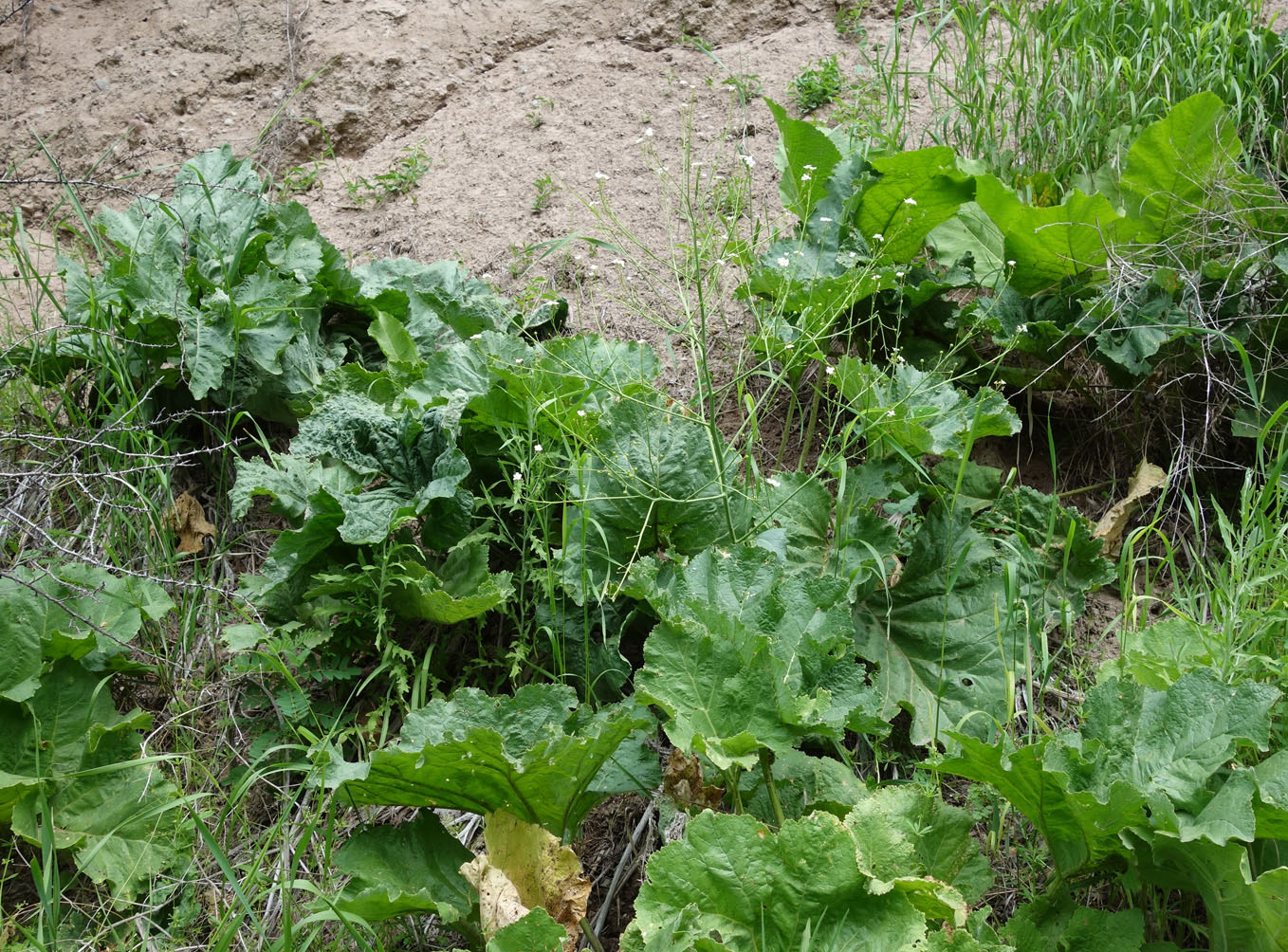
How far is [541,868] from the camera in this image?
2.01 m

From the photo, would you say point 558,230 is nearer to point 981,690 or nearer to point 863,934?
point 981,690

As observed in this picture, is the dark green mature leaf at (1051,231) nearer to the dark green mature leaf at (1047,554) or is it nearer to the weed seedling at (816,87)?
the dark green mature leaf at (1047,554)

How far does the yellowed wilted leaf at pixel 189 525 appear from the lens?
2.90m

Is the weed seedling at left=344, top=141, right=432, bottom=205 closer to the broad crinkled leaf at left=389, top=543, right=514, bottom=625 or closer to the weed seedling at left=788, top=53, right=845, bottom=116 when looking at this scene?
the weed seedling at left=788, top=53, right=845, bottom=116

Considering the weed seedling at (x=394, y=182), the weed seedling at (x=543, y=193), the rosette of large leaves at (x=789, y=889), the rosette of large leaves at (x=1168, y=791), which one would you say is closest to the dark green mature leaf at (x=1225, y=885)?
the rosette of large leaves at (x=1168, y=791)

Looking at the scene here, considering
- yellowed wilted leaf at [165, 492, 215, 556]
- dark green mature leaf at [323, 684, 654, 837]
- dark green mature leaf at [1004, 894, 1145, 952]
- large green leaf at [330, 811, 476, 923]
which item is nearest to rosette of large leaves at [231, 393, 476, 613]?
yellowed wilted leaf at [165, 492, 215, 556]

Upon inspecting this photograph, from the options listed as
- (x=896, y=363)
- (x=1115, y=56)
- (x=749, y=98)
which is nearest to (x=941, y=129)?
(x=1115, y=56)

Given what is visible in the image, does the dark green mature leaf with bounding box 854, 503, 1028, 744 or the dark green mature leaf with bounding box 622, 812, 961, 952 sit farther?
the dark green mature leaf with bounding box 854, 503, 1028, 744

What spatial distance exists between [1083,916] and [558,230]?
2.67 metres

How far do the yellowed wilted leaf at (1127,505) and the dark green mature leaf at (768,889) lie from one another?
4.56 feet

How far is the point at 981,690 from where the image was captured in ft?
7.96

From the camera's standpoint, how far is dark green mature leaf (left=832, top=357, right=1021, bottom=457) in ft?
8.64

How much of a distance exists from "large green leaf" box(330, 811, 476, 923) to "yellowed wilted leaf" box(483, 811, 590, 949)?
91 mm

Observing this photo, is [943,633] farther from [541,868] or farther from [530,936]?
[530,936]
